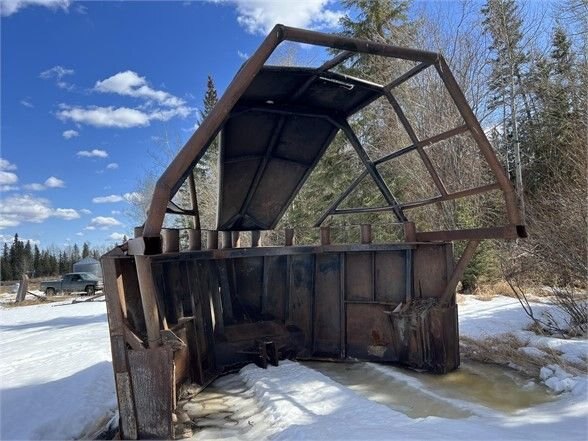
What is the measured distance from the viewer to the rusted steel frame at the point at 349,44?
12.3 feet

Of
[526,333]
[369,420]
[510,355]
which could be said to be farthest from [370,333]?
[526,333]

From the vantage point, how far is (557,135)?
18.1 meters

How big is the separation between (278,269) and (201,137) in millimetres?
3419

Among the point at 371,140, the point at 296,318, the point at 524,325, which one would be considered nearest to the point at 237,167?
the point at 296,318

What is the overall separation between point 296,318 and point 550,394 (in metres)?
3.30

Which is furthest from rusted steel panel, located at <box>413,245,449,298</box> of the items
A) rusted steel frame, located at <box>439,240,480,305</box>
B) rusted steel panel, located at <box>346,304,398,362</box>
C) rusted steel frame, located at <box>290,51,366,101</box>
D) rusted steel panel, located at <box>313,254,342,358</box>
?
rusted steel frame, located at <box>290,51,366,101</box>

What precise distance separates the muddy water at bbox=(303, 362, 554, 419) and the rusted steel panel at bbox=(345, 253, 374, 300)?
951mm

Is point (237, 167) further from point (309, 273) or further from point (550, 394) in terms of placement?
point (550, 394)

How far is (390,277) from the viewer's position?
6070 millimetres

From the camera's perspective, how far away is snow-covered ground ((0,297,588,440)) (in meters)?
3.28

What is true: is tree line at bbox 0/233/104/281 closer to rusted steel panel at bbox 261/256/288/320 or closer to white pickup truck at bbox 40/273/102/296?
white pickup truck at bbox 40/273/102/296

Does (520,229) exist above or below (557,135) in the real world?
below

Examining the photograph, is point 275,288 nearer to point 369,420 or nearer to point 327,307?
point 327,307

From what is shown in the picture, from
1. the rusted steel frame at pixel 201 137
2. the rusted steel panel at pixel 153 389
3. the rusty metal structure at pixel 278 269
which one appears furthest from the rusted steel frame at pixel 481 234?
the rusted steel panel at pixel 153 389
